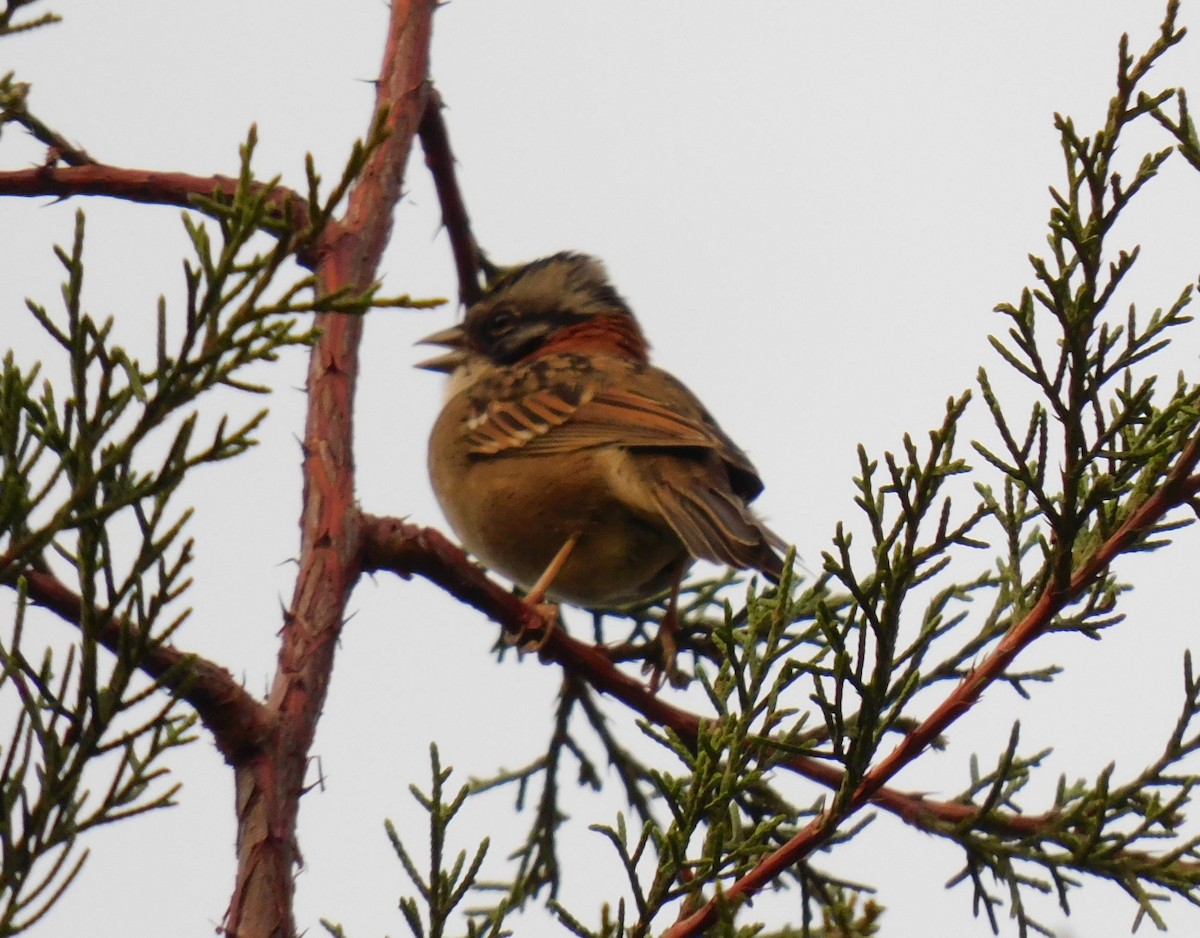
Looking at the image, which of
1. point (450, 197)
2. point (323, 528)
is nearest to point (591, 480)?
point (450, 197)

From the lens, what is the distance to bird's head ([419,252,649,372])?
6.30 metres

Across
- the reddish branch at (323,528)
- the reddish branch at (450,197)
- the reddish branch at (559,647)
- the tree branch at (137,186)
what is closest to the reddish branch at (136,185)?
the tree branch at (137,186)

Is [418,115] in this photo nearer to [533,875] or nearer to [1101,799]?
[533,875]

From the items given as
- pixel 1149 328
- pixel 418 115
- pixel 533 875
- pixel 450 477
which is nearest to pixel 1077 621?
pixel 1149 328

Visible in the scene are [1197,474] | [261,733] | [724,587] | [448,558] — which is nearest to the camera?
[1197,474]

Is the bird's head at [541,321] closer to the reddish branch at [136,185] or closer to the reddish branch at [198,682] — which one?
the reddish branch at [136,185]

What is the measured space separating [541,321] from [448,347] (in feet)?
1.30

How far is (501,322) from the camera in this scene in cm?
632

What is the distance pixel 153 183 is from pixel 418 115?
0.80 metres

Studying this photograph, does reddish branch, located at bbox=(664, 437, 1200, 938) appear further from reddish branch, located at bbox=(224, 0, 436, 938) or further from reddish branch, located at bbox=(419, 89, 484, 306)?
reddish branch, located at bbox=(419, 89, 484, 306)

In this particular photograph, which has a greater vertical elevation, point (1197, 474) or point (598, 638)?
point (598, 638)

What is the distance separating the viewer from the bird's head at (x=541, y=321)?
6301mm

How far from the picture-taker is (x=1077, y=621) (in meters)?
2.74

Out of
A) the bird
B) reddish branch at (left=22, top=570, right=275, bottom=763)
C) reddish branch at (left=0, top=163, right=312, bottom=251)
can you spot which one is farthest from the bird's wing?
reddish branch at (left=22, top=570, right=275, bottom=763)
